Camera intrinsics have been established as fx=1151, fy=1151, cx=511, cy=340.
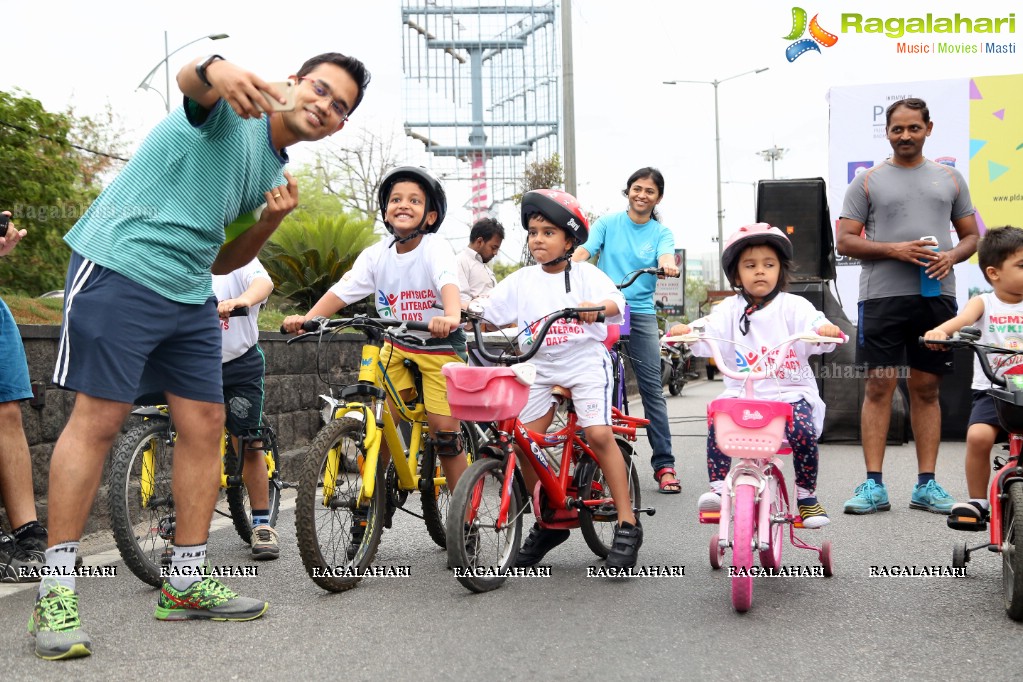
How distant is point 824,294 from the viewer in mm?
11258

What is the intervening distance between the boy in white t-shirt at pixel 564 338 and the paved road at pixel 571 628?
0.27m

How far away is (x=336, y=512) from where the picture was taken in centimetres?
474

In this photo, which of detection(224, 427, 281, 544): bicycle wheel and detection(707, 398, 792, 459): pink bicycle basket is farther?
detection(224, 427, 281, 544): bicycle wheel

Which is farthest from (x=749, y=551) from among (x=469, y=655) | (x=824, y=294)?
(x=824, y=294)

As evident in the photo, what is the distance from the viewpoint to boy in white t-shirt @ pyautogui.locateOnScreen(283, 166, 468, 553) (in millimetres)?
5293

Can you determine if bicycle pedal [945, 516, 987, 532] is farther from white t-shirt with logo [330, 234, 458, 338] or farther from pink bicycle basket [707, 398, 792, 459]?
white t-shirt with logo [330, 234, 458, 338]

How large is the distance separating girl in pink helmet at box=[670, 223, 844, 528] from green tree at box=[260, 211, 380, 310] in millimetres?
10036

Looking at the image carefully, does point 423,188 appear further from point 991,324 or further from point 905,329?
point 905,329

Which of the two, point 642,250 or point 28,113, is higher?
point 28,113

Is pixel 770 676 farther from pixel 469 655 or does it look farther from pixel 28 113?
pixel 28 113

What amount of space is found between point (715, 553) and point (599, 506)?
0.56 meters

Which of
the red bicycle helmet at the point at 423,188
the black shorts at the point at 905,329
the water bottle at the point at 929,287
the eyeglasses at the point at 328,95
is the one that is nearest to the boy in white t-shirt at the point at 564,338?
the red bicycle helmet at the point at 423,188

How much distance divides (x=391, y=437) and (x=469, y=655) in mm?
1407

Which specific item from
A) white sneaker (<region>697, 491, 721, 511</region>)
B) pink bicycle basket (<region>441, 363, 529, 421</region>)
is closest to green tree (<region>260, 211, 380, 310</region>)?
pink bicycle basket (<region>441, 363, 529, 421</region>)
